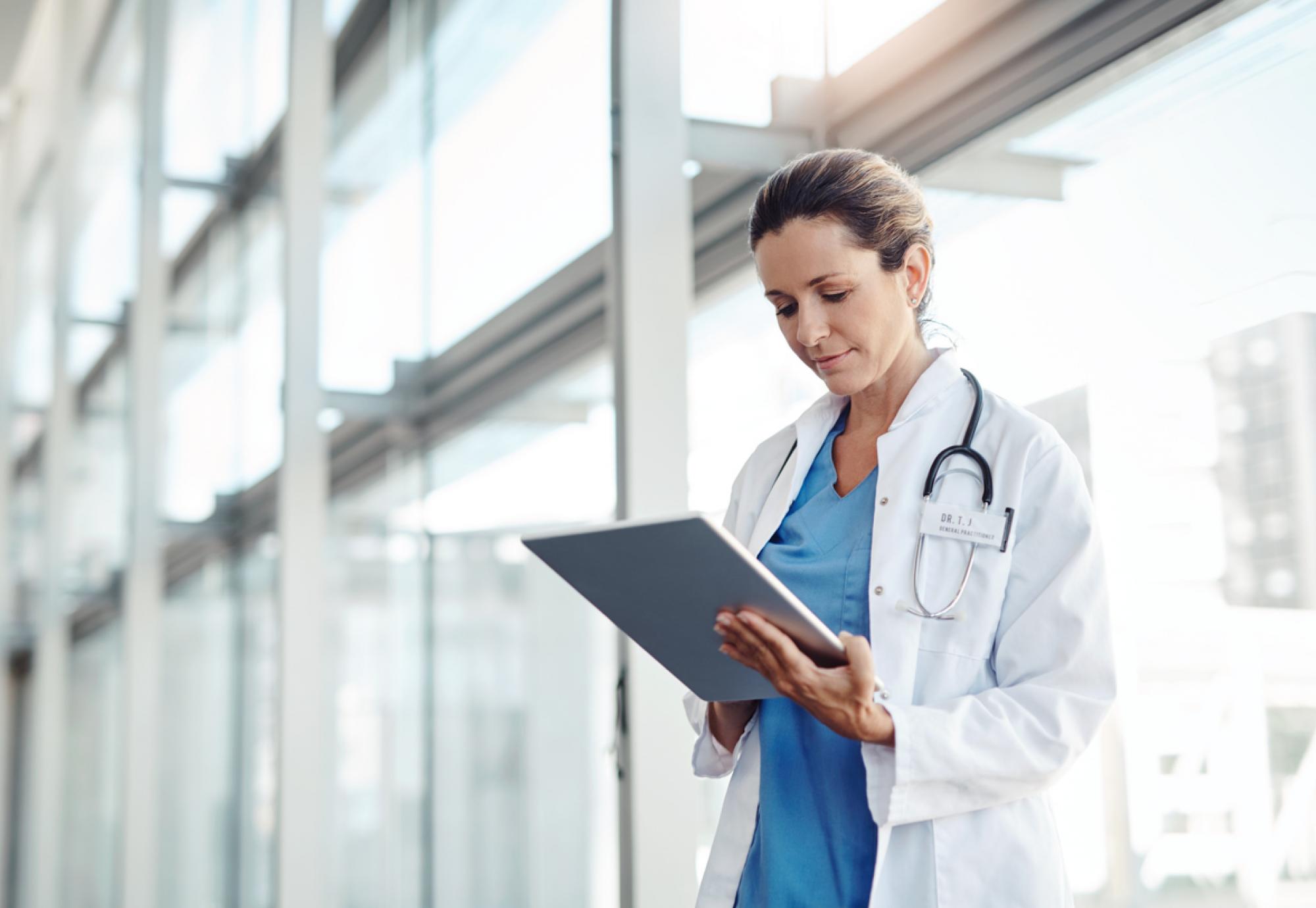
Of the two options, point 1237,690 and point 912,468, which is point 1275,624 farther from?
point 912,468

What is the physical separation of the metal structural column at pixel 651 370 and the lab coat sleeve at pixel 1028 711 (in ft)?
3.16

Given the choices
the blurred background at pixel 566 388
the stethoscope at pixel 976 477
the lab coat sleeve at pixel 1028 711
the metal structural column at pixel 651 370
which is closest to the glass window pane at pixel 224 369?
the blurred background at pixel 566 388

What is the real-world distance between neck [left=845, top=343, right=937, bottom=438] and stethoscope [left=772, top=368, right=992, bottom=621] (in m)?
0.08

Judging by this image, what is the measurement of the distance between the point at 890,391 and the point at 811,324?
15 cm

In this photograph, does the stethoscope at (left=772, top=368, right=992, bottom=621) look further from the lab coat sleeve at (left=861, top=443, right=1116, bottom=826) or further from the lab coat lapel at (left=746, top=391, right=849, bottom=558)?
the lab coat lapel at (left=746, top=391, right=849, bottom=558)

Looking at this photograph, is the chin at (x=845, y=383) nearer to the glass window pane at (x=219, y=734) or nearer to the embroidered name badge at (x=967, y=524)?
the embroidered name badge at (x=967, y=524)

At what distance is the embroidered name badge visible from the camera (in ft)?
4.24

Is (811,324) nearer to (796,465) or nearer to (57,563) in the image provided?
(796,465)

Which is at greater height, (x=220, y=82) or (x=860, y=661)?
(x=220, y=82)

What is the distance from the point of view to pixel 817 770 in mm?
1374

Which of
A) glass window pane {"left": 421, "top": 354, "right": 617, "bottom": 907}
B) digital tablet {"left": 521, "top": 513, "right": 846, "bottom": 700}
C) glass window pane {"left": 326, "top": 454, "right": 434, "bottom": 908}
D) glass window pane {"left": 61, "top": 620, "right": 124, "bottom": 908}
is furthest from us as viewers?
glass window pane {"left": 61, "top": 620, "right": 124, "bottom": 908}

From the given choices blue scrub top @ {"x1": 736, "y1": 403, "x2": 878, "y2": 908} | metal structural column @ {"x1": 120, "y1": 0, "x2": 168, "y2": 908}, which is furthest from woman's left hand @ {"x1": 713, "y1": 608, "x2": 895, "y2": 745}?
metal structural column @ {"x1": 120, "y1": 0, "x2": 168, "y2": 908}

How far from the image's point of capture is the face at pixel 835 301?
1.39 metres

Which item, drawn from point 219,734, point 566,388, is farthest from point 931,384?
point 219,734
